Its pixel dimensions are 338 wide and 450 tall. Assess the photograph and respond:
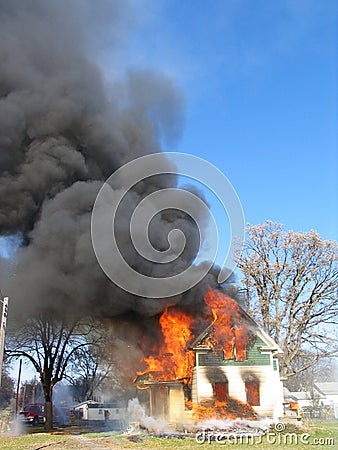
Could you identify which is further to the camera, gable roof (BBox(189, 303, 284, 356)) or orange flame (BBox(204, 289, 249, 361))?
orange flame (BBox(204, 289, 249, 361))

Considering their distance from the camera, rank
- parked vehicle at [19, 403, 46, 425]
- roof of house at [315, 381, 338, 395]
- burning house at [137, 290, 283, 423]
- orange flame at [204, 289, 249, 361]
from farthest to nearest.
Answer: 1. roof of house at [315, 381, 338, 395]
2. parked vehicle at [19, 403, 46, 425]
3. orange flame at [204, 289, 249, 361]
4. burning house at [137, 290, 283, 423]

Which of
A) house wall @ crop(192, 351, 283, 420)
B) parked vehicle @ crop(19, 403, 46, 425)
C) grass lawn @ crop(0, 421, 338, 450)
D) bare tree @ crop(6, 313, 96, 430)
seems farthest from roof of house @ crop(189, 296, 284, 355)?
parked vehicle @ crop(19, 403, 46, 425)

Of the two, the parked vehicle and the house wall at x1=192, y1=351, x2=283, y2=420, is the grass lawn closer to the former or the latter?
the house wall at x1=192, y1=351, x2=283, y2=420

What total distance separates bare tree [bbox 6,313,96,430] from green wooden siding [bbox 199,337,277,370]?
24.5 feet

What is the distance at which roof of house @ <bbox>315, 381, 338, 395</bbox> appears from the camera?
51.1 m

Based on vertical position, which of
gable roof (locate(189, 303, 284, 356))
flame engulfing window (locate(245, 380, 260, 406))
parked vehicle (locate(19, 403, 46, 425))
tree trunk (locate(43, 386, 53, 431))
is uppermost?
gable roof (locate(189, 303, 284, 356))

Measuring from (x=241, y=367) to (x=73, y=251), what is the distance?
747cm

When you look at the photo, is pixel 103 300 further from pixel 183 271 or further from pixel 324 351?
pixel 324 351

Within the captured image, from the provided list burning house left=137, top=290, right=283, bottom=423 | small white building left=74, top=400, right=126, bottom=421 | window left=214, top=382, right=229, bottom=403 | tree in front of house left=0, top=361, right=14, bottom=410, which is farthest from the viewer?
tree in front of house left=0, top=361, right=14, bottom=410

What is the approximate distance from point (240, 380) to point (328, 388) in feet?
135

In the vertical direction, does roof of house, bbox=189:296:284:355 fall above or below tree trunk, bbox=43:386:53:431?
above

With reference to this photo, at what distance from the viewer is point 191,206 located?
18.1m

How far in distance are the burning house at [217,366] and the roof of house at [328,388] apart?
37.5m

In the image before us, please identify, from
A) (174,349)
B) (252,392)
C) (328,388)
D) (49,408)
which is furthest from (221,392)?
(328,388)
